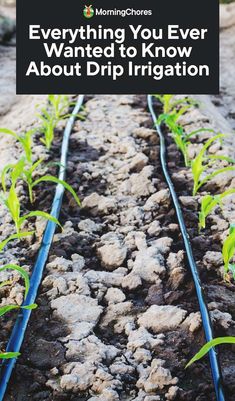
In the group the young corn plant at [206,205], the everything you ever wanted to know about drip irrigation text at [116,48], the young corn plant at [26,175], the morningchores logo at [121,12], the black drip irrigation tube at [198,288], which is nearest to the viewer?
the black drip irrigation tube at [198,288]

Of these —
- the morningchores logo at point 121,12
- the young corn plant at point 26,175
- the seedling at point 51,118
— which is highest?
the morningchores logo at point 121,12

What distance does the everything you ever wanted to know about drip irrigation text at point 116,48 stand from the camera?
3.08 meters

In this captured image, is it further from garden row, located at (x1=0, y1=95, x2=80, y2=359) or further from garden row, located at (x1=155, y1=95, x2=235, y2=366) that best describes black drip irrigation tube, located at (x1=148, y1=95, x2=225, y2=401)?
garden row, located at (x1=0, y1=95, x2=80, y2=359)

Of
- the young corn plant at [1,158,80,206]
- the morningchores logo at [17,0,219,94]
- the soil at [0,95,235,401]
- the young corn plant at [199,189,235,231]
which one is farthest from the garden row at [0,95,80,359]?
the young corn plant at [199,189,235,231]

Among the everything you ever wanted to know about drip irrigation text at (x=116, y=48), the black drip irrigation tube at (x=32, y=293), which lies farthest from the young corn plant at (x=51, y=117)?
the everything you ever wanted to know about drip irrigation text at (x=116, y=48)

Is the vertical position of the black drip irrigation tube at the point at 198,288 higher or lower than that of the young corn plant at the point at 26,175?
lower

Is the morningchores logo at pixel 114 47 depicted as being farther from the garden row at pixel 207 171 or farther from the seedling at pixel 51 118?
the garden row at pixel 207 171

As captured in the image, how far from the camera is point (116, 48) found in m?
3.09

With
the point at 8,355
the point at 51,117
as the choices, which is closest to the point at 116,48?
the point at 51,117

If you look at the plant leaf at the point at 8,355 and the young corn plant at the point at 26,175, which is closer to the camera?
the plant leaf at the point at 8,355

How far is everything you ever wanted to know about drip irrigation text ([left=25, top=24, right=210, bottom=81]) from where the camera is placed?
3078 mm

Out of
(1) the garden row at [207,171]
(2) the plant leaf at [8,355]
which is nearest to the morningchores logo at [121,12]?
(1) the garden row at [207,171]

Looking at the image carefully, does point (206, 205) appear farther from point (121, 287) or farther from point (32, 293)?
point (32, 293)

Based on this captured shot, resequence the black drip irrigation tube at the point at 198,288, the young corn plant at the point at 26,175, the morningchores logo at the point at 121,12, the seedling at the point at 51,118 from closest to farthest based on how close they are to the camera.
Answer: the black drip irrigation tube at the point at 198,288, the young corn plant at the point at 26,175, the morningchores logo at the point at 121,12, the seedling at the point at 51,118
